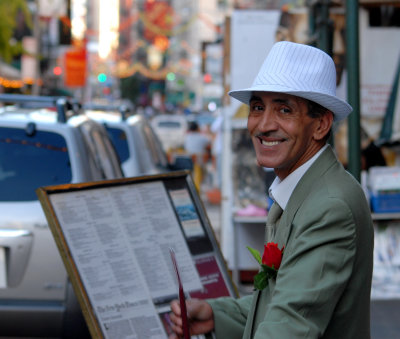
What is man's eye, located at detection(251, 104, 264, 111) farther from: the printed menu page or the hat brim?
the printed menu page

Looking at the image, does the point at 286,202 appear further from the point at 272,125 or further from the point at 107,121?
the point at 107,121

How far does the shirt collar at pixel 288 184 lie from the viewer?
226 cm

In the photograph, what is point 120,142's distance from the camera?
898 centimetres

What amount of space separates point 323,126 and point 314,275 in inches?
20.1

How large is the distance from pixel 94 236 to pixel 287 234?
1127mm

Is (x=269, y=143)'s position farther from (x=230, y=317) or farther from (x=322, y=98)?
(x=230, y=317)

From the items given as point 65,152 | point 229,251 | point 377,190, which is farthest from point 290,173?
point 229,251

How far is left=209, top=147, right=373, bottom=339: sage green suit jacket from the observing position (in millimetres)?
1968

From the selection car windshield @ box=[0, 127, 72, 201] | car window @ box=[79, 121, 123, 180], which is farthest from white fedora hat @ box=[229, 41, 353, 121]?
car window @ box=[79, 121, 123, 180]

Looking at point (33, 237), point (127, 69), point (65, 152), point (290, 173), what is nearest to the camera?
point (290, 173)

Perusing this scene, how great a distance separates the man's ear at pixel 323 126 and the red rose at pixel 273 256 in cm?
34

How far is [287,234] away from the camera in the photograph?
2162mm

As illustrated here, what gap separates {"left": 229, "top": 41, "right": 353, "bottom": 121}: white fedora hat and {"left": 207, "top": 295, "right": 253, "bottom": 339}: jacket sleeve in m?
0.76

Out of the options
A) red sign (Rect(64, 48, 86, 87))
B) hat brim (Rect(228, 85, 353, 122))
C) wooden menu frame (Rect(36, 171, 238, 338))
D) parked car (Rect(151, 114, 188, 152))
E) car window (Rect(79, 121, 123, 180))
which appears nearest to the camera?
hat brim (Rect(228, 85, 353, 122))
